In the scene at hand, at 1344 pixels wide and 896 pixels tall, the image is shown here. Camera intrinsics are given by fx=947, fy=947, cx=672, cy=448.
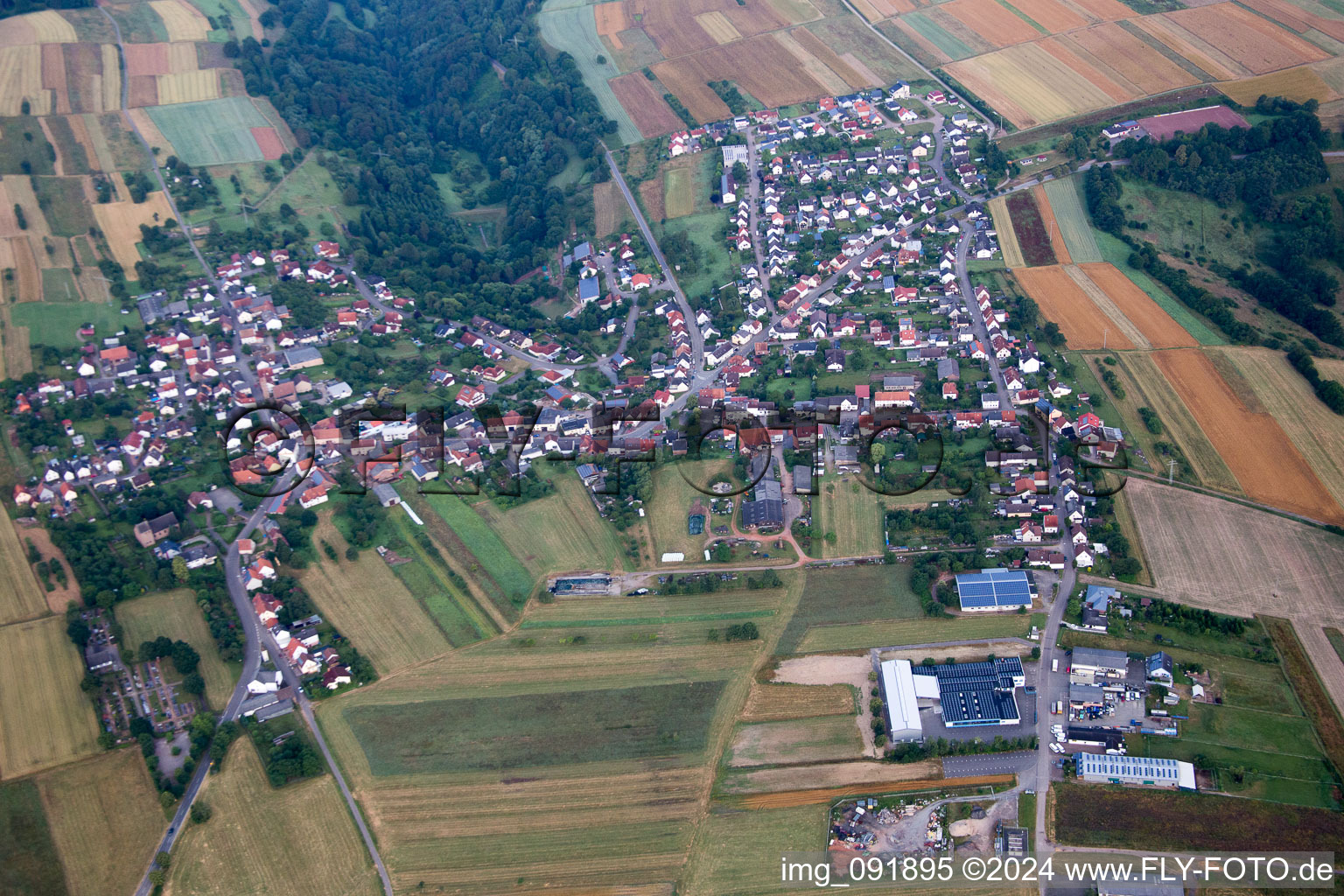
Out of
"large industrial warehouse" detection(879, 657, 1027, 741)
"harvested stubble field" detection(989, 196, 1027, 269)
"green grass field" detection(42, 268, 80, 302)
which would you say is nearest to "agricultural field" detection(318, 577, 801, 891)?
"large industrial warehouse" detection(879, 657, 1027, 741)

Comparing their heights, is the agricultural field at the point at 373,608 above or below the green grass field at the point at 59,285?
below

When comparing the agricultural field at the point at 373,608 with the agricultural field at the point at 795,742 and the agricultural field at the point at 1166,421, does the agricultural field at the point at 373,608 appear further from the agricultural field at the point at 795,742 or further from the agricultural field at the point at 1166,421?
the agricultural field at the point at 1166,421

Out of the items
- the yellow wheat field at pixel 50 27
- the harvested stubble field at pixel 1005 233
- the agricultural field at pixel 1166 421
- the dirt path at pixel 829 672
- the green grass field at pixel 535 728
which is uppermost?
the yellow wheat field at pixel 50 27

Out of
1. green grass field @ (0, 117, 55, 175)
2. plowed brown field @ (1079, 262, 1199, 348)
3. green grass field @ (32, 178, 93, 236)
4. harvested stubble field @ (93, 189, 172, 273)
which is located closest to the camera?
plowed brown field @ (1079, 262, 1199, 348)

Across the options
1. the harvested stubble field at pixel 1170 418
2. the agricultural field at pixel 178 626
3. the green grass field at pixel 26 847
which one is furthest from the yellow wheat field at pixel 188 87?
the harvested stubble field at pixel 1170 418

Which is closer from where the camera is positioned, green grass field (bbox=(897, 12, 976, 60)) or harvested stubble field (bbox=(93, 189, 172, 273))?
harvested stubble field (bbox=(93, 189, 172, 273))

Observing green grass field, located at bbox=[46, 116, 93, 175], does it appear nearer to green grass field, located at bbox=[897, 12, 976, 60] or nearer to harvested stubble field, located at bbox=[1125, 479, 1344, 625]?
green grass field, located at bbox=[897, 12, 976, 60]

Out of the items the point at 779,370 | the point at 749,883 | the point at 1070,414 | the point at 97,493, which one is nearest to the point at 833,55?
the point at 779,370

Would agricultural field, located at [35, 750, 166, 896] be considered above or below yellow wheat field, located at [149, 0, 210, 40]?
below
